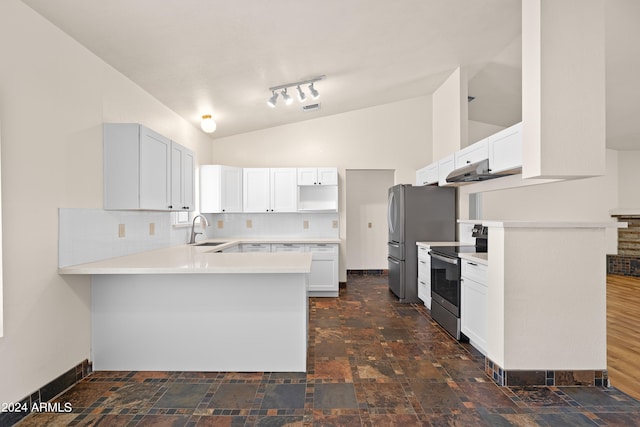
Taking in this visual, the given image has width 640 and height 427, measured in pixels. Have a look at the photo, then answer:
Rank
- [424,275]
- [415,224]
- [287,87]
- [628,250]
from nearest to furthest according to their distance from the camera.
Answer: [287,87], [424,275], [415,224], [628,250]

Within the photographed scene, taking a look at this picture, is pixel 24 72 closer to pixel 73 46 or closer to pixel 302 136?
pixel 73 46

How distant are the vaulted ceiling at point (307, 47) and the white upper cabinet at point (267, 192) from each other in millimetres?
809

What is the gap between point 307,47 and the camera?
3.33 m

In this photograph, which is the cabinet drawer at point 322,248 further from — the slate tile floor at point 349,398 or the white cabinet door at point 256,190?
the slate tile floor at point 349,398

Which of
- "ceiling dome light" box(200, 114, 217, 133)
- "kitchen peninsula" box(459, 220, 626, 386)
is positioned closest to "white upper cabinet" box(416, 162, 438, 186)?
"kitchen peninsula" box(459, 220, 626, 386)

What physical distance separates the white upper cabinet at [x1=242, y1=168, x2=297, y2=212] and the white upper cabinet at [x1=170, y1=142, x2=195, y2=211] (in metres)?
1.53

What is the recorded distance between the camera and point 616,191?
7121mm

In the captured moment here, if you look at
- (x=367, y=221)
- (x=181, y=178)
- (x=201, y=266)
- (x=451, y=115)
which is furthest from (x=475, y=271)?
(x=367, y=221)

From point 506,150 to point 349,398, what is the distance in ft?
7.92

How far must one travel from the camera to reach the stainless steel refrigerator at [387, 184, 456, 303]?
4902mm

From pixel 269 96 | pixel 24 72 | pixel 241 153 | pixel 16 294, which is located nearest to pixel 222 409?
pixel 16 294

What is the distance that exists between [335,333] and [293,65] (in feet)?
8.94

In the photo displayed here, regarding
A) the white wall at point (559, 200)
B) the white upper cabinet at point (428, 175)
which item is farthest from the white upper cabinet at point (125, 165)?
the white wall at point (559, 200)

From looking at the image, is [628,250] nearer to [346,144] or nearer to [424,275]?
[424,275]
